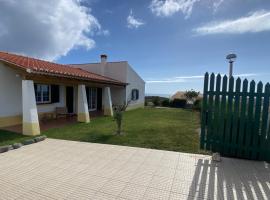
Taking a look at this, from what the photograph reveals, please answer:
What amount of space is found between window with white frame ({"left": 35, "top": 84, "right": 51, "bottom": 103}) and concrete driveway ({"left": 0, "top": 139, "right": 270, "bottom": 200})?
6.89 meters

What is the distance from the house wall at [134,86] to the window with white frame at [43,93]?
9825mm

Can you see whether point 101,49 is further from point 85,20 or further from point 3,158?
point 3,158

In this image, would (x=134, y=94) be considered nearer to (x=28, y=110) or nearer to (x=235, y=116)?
(x=28, y=110)

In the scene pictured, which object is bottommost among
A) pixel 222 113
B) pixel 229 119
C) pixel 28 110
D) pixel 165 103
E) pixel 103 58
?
pixel 165 103

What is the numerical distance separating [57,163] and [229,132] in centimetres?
498

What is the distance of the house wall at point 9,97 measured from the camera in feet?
32.3

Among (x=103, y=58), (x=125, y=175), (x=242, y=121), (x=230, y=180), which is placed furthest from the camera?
(x=103, y=58)

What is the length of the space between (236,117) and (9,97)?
11.0 metres

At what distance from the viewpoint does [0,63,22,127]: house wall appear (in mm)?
9852

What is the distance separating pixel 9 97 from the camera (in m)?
10.2

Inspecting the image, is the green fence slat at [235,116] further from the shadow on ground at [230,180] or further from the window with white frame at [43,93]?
the window with white frame at [43,93]

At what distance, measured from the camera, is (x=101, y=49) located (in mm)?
20969

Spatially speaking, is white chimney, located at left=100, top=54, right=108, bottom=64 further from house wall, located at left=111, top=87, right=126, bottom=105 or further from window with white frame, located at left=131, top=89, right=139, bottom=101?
window with white frame, located at left=131, top=89, right=139, bottom=101

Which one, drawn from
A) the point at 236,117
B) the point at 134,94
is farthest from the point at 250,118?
the point at 134,94
